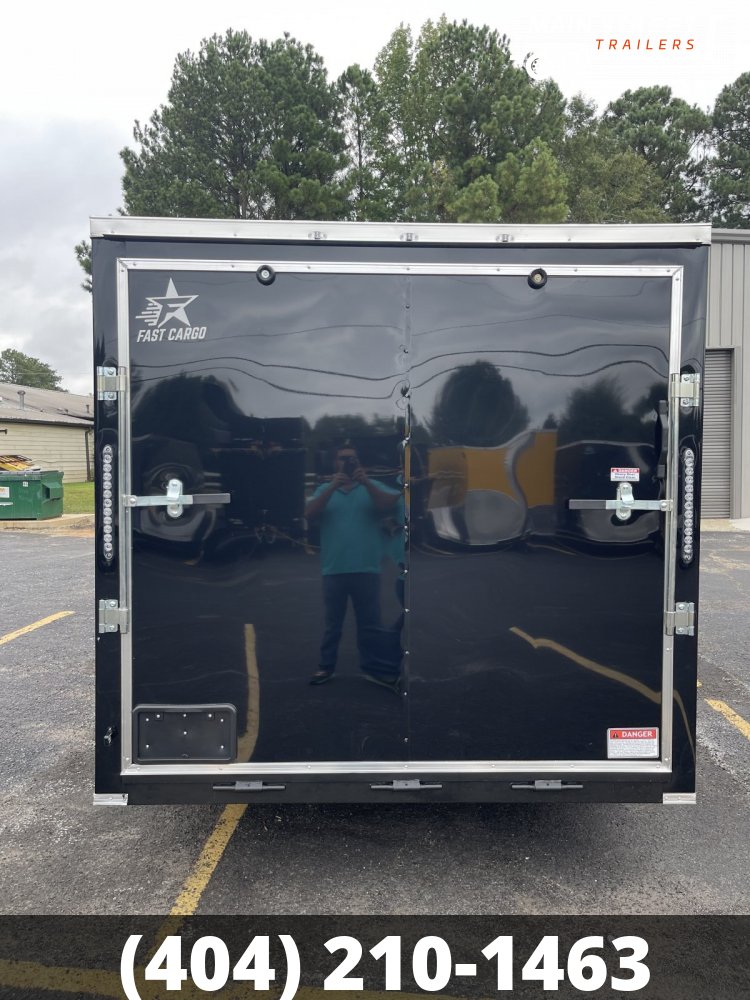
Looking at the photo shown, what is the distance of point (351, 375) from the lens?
9.32 feet

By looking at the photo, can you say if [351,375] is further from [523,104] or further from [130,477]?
[523,104]

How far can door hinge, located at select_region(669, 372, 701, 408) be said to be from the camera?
282 centimetres

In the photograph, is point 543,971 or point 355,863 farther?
point 355,863

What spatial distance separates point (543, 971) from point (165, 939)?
146 cm

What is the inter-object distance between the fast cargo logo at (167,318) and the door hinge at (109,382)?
0.16 m

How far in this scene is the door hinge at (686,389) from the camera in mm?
2822

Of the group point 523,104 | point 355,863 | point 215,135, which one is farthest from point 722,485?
point 215,135

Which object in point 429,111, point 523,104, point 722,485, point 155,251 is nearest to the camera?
point 155,251

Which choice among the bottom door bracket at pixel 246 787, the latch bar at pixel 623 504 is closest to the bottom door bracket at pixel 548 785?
the bottom door bracket at pixel 246 787

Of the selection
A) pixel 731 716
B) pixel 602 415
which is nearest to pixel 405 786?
pixel 602 415

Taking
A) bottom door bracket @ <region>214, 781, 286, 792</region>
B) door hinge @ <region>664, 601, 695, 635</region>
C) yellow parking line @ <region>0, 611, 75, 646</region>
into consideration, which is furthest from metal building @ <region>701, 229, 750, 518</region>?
bottom door bracket @ <region>214, 781, 286, 792</region>

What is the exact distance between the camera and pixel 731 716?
16.6 feet

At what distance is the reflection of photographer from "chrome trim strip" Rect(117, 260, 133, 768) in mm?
752

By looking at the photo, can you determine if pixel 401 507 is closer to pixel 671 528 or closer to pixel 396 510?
pixel 396 510
